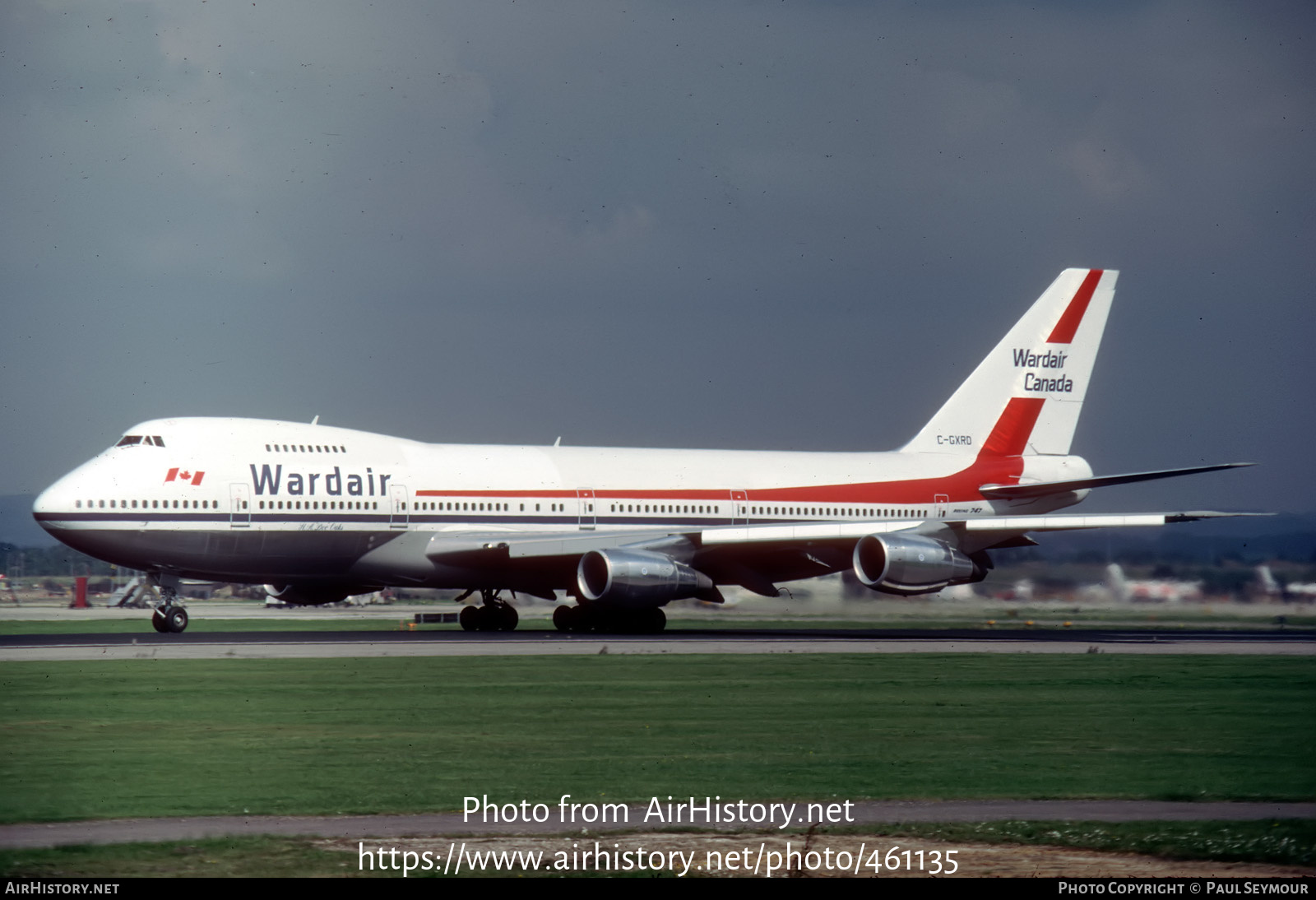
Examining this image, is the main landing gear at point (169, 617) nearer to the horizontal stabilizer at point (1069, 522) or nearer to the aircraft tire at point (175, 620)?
the aircraft tire at point (175, 620)

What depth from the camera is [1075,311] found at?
48.9 meters

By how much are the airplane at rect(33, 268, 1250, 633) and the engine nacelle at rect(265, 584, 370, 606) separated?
0.22ft

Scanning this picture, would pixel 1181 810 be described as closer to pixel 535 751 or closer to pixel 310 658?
pixel 535 751

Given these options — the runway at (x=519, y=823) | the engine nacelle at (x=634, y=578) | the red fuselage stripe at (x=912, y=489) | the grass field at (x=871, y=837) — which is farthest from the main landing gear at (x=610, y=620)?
the grass field at (x=871, y=837)

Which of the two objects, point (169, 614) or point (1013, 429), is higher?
point (1013, 429)

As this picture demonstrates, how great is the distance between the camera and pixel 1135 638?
1452 inches

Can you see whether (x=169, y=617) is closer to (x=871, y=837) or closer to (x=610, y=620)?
(x=610, y=620)

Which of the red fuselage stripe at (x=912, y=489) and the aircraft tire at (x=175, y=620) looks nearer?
the aircraft tire at (x=175, y=620)

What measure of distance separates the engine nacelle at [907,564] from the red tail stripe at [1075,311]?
13.8m

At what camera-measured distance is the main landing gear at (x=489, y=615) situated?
41500mm

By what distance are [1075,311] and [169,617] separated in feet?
92.9

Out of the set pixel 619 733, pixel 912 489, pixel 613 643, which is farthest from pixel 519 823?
pixel 912 489

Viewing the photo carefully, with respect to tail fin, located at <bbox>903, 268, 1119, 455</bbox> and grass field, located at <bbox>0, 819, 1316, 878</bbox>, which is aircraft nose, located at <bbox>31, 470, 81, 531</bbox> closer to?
tail fin, located at <bbox>903, 268, 1119, 455</bbox>

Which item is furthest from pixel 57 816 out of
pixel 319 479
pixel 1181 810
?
pixel 319 479
